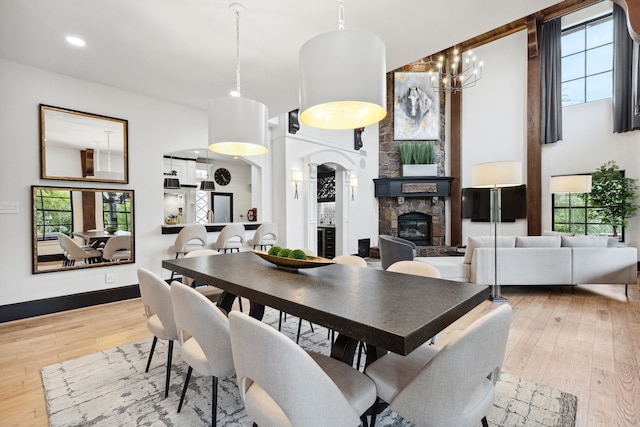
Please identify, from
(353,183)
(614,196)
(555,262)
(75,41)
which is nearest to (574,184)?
(614,196)

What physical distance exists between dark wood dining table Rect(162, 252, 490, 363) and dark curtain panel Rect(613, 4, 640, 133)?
6.81m

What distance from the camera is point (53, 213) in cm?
346

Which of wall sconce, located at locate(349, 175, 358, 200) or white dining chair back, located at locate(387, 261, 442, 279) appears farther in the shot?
wall sconce, located at locate(349, 175, 358, 200)

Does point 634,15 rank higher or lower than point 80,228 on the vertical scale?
higher

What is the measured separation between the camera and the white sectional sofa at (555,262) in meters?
3.93

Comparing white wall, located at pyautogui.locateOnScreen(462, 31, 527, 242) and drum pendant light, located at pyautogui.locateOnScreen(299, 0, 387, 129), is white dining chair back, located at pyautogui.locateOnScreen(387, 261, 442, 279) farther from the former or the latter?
white wall, located at pyautogui.locateOnScreen(462, 31, 527, 242)

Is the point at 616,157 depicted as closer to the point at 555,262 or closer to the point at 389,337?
the point at 555,262

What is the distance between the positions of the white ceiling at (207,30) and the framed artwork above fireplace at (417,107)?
5021 mm

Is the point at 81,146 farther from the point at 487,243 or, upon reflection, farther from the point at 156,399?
the point at 487,243

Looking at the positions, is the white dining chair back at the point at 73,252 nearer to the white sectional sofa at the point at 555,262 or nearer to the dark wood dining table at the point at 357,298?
Result: the dark wood dining table at the point at 357,298

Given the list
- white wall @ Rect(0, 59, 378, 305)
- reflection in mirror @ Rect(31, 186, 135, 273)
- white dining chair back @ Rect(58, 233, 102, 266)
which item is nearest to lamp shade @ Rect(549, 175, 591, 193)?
white wall @ Rect(0, 59, 378, 305)

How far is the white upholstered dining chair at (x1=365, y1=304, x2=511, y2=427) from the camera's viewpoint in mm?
993

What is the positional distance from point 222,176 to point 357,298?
7926 millimetres

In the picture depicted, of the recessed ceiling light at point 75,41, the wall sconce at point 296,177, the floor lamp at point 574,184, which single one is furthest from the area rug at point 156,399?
the floor lamp at point 574,184
